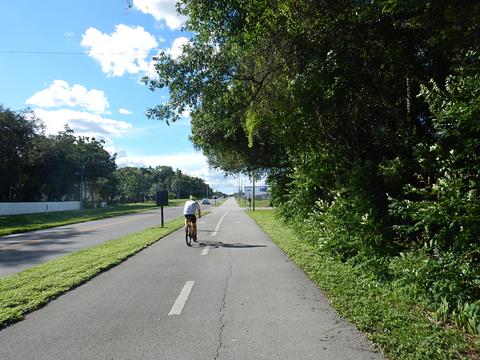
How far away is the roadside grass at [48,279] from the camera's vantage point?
6.64 metres

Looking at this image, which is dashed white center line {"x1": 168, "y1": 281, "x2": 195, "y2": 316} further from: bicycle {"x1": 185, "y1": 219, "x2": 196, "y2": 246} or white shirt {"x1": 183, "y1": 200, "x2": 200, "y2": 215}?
white shirt {"x1": 183, "y1": 200, "x2": 200, "y2": 215}

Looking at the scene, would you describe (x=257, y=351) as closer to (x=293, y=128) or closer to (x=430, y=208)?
(x=430, y=208)

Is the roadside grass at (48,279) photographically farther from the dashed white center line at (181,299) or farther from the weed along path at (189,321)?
the dashed white center line at (181,299)

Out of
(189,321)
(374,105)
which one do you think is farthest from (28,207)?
(189,321)

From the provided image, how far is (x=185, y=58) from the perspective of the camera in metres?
11.2

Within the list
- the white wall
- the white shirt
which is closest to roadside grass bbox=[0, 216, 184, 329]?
the white shirt

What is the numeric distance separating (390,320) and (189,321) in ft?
8.71

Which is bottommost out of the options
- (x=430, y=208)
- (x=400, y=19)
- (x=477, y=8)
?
(x=430, y=208)

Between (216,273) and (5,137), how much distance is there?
42.7m

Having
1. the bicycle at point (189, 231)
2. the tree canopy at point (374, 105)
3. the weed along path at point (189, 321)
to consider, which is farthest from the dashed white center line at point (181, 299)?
the bicycle at point (189, 231)

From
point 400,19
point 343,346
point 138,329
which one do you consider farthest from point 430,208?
point 400,19

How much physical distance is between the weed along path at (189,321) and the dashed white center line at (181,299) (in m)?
0.02

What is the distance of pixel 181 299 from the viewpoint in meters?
7.00

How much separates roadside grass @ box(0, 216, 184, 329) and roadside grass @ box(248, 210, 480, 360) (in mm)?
4738
